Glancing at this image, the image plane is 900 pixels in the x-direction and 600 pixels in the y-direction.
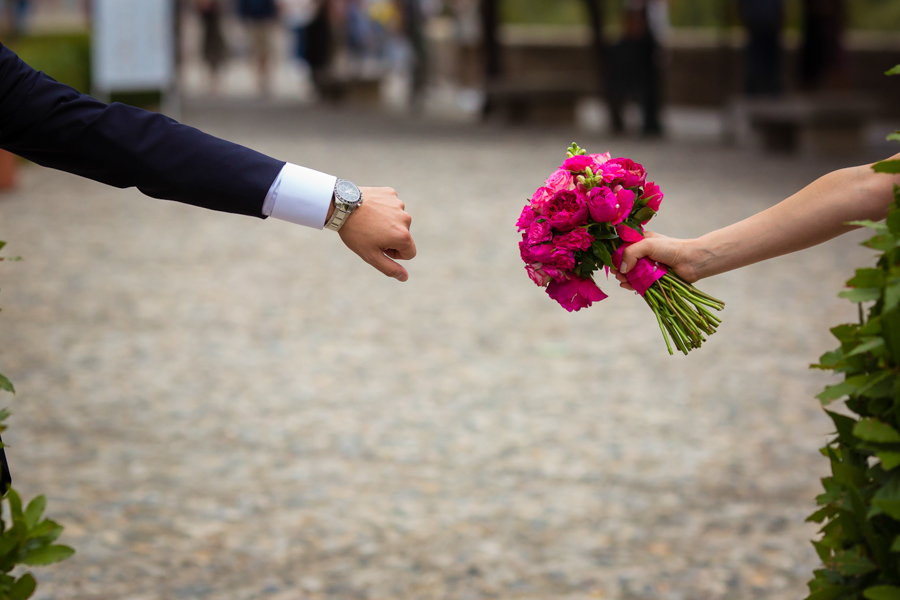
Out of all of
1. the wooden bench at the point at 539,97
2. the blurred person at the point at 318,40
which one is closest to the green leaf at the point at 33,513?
the wooden bench at the point at 539,97

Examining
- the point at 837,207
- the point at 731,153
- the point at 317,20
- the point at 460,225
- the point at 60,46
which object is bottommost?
the point at 837,207

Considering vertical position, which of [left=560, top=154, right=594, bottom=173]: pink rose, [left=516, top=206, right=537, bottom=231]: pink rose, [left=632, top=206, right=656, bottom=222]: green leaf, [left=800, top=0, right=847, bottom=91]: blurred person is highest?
[left=800, top=0, right=847, bottom=91]: blurred person

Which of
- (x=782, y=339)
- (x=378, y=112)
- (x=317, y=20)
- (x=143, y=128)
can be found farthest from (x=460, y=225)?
(x=317, y=20)

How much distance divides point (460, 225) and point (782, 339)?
4133mm

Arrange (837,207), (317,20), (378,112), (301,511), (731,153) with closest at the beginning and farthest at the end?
(837,207), (301,511), (731,153), (378,112), (317,20)

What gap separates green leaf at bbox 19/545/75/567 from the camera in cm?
179

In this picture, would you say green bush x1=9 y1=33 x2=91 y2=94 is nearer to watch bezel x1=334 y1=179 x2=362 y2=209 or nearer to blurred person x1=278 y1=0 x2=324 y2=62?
blurred person x1=278 y1=0 x2=324 y2=62

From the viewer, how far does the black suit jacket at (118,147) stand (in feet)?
6.42

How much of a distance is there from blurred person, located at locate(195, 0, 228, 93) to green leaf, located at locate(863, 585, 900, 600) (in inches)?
964

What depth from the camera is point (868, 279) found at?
177 cm

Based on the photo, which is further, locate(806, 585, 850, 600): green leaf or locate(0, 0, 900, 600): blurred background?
locate(0, 0, 900, 600): blurred background

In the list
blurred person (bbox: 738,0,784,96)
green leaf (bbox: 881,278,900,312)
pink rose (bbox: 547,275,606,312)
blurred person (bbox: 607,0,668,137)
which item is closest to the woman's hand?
pink rose (bbox: 547,275,606,312)

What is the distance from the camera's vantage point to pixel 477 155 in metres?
14.7

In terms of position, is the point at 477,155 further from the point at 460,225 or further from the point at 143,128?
the point at 143,128
